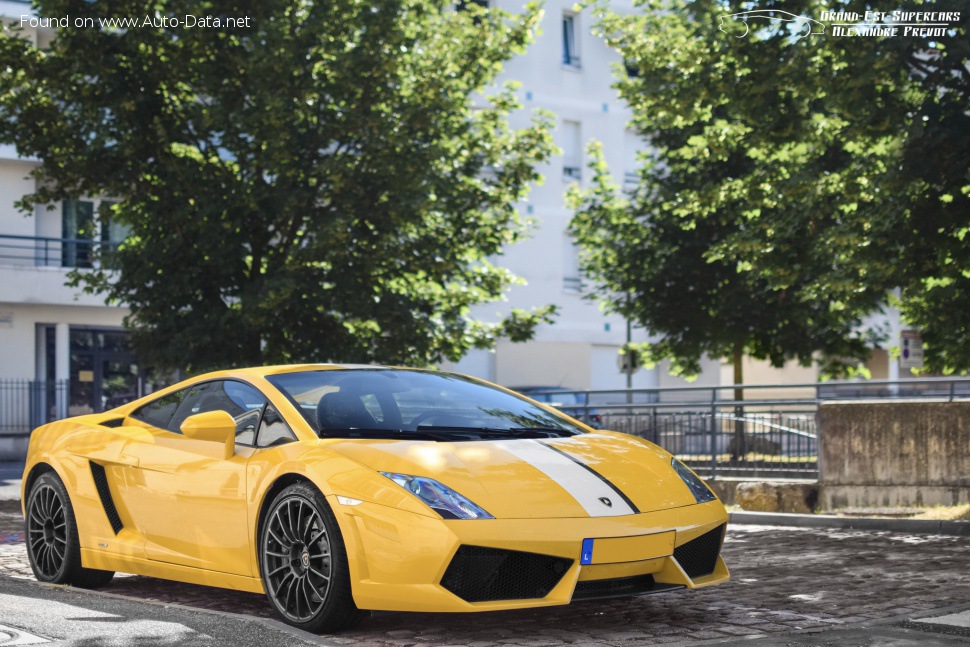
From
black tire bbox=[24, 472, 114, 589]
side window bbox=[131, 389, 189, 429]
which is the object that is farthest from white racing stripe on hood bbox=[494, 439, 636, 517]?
black tire bbox=[24, 472, 114, 589]

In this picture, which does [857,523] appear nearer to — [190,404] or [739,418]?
[739,418]

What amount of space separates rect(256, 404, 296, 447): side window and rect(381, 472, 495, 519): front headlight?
83cm

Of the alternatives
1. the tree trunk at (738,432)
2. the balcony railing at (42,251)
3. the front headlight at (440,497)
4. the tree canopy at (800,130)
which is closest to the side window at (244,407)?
the front headlight at (440,497)

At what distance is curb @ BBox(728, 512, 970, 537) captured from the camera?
418 inches

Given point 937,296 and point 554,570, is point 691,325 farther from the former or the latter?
point 554,570

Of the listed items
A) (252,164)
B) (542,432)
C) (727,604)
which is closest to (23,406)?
(252,164)

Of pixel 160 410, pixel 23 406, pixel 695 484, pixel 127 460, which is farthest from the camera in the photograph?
pixel 23 406

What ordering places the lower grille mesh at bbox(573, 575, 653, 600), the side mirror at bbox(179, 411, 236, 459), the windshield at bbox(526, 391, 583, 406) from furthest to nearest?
the windshield at bbox(526, 391, 583, 406) → the side mirror at bbox(179, 411, 236, 459) → the lower grille mesh at bbox(573, 575, 653, 600)

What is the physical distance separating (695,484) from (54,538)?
3835 mm

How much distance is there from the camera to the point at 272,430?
6.30 metres

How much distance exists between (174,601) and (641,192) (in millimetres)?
22090

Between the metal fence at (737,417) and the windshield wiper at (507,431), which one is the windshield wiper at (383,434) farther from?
the metal fence at (737,417)

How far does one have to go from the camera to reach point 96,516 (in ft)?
23.7

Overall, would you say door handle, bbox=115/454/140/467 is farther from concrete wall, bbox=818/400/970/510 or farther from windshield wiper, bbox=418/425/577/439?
concrete wall, bbox=818/400/970/510
